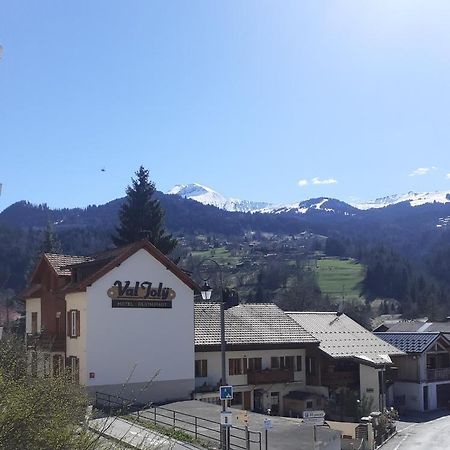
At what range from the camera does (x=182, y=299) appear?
38.4 metres

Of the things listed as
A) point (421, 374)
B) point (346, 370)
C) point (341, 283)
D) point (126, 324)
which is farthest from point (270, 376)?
point (341, 283)

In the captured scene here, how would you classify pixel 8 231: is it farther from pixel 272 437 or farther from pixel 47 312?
pixel 272 437

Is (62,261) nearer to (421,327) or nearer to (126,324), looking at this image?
(126,324)

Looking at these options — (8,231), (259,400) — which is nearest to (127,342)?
(259,400)

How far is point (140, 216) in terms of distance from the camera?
61469mm

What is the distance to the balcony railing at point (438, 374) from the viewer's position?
5203cm

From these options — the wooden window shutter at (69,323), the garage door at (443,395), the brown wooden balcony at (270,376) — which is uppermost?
the wooden window shutter at (69,323)

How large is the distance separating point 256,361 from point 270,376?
4.28ft

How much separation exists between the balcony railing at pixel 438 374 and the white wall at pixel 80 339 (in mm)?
29317

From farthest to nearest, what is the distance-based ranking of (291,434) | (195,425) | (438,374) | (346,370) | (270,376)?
(438,374), (346,370), (270,376), (291,434), (195,425)

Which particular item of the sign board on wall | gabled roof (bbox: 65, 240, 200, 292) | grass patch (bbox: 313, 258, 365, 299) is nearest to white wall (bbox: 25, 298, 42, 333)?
gabled roof (bbox: 65, 240, 200, 292)

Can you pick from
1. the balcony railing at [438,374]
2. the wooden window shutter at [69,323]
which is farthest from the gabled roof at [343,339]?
the wooden window shutter at [69,323]

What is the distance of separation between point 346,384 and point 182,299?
13.5m

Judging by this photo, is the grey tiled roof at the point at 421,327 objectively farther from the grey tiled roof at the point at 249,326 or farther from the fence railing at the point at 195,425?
the fence railing at the point at 195,425
